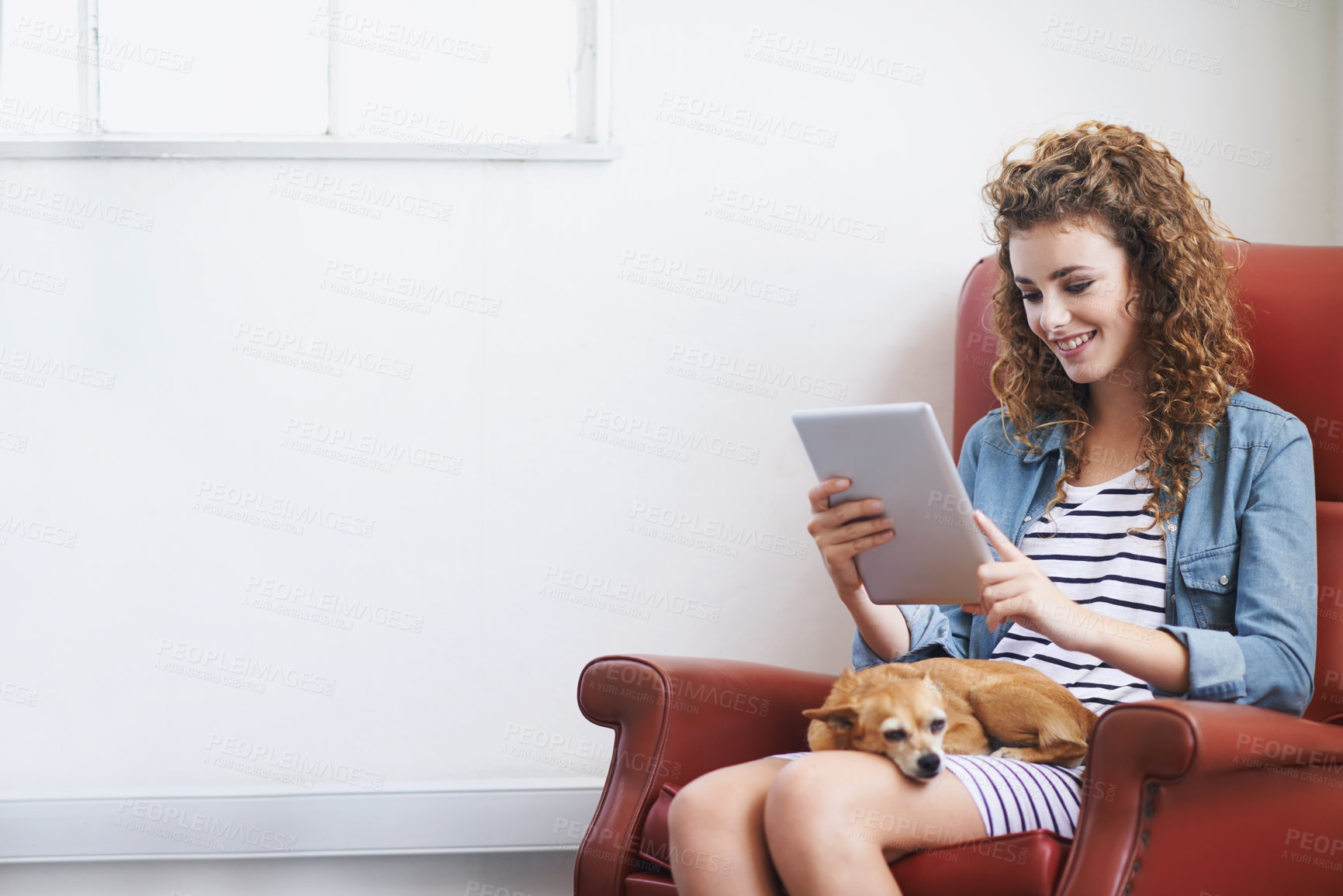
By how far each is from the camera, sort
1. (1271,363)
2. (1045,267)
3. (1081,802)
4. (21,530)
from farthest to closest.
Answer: (21,530) → (1271,363) → (1045,267) → (1081,802)

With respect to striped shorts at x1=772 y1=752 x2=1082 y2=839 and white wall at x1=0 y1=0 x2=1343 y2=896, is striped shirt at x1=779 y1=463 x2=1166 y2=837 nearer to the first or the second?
striped shorts at x1=772 y1=752 x2=1082 y2=839

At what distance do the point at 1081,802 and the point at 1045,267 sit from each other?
70 centimetres

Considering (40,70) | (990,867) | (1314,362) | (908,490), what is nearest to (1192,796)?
(990,867)

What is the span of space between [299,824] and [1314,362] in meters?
1.91

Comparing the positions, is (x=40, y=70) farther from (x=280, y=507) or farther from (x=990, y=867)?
(x=990, y=867)

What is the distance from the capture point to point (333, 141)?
2004 mm

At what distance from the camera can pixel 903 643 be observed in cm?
148

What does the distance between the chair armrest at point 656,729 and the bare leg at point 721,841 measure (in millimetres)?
127

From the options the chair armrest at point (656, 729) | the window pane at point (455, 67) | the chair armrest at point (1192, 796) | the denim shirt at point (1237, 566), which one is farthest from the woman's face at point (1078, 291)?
the window pane at point (455, 67)

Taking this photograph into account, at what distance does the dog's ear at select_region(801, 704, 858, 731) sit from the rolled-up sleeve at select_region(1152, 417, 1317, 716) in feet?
1.24

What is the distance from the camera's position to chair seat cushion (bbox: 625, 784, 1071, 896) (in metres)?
1.04

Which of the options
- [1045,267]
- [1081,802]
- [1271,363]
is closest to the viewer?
[1081,802]

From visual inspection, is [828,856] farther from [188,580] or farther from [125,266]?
[125,266]

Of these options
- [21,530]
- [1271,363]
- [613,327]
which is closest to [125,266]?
[21,530]
